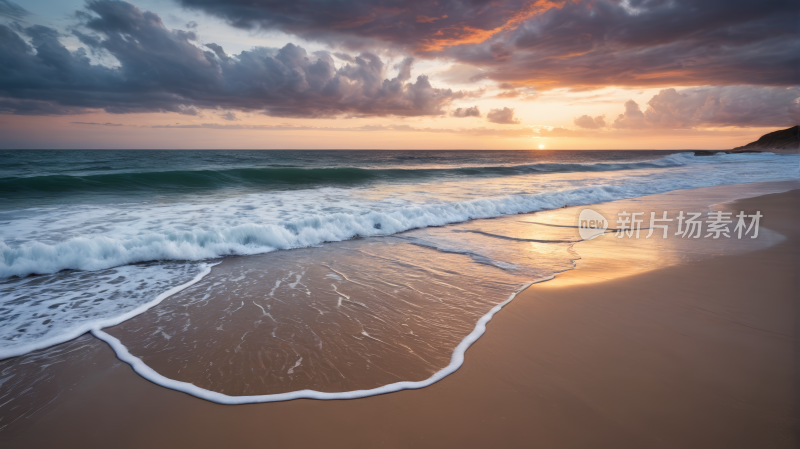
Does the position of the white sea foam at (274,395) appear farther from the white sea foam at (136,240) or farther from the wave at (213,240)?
the wave at (213,240)

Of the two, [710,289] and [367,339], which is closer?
[367,339]

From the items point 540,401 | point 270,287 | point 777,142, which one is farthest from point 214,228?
point 777,142

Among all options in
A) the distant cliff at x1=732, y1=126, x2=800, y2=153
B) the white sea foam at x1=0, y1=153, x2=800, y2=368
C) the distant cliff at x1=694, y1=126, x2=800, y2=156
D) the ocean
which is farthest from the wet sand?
the distant cliff at x1=732, y1=126, x2=800, y2=153

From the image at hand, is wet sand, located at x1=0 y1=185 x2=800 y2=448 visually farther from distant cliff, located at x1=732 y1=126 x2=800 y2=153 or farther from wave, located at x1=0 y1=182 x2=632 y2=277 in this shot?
distant cliff, located at x1=732 y1=126 x2=800 y2=153

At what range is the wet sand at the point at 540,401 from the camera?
6.59ft

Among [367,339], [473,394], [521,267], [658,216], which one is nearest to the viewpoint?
[473,394]

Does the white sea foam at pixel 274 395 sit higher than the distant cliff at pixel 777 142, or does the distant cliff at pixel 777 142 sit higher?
the distant cliff at pixel 777 142

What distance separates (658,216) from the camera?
905cm

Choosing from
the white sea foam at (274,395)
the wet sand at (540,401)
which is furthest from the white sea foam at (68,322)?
the white sea foam at (274,395)

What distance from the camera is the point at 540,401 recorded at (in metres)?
2.28

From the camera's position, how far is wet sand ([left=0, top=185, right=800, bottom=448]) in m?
2.01

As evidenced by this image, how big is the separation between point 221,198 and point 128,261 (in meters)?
7.18

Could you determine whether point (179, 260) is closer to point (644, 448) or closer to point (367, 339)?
point (367, 339)

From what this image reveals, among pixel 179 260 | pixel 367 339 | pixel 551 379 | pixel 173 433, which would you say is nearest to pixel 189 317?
pixel 173 433
